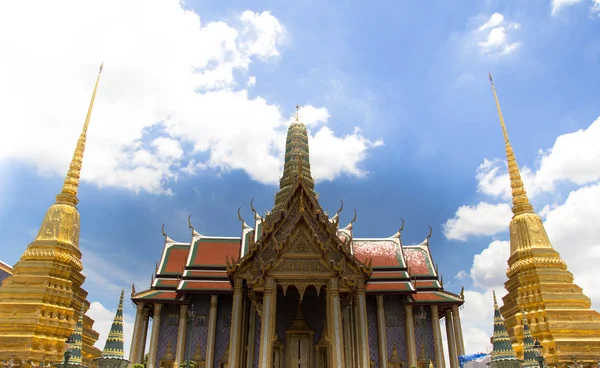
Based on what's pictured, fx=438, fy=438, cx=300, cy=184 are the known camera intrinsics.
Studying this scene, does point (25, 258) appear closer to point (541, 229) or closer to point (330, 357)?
point (330, 357)

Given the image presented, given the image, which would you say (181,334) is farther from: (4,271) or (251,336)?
(4,271)

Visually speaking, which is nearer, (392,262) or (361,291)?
(361,291)

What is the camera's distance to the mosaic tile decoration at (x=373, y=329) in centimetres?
1994

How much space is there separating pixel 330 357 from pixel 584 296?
12.7 metres

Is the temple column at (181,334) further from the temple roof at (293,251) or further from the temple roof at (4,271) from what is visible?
the temple roof at (4,271)

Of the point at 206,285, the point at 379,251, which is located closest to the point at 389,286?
the point at 379,251

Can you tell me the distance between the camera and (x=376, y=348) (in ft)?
66.2

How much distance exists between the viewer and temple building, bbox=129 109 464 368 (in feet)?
51.2

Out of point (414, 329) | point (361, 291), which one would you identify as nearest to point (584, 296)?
point (414, 329)

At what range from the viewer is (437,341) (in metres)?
20.3

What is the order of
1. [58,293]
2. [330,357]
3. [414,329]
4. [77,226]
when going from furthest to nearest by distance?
[77,226] → [414,329] → [58,293] → [330,357]

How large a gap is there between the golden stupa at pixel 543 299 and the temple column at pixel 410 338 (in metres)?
4.29

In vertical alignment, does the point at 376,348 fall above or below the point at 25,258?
below

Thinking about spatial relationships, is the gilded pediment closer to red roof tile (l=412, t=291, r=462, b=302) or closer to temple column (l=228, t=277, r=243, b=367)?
temple column (l=228, t=277, r=243, b=367)
